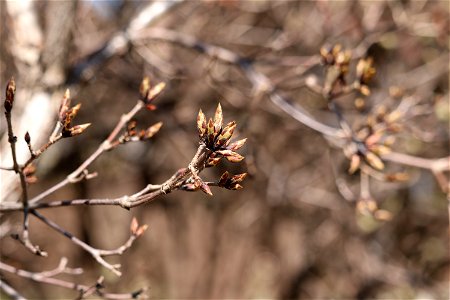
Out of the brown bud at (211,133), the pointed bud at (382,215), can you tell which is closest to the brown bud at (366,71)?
the pointed bud at (382,215)

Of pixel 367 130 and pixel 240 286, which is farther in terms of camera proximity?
pixel 240 286

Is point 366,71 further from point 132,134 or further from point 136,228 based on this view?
point 136,228

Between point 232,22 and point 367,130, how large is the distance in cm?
521

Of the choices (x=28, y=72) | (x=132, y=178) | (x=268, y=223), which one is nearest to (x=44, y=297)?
(x=132, y=178)

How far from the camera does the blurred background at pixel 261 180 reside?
5520 millimetres

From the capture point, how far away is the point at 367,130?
8.66 feet

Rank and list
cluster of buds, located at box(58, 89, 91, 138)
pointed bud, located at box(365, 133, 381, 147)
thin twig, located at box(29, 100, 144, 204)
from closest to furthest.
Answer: cluster of buds, located at box(58, 89, 91, 138), thin twig, located at box(29, 100, 144, 204), pointed bud, located at box(365, 133, 381, 147)

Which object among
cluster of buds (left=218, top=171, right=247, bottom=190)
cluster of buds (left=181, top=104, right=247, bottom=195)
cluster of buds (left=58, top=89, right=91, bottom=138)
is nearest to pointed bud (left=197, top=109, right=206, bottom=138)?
A: cluster of buds (left=181, top=104, right=247, bottom=195)

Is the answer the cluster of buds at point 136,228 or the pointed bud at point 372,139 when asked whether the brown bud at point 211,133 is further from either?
the pointed bud at point 372,139

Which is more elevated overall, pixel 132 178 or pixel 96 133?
pixel 96 133

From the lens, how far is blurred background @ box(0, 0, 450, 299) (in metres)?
5.52

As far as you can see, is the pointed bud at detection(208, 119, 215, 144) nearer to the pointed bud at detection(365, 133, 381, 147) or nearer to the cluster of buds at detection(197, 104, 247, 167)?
the cluster of buds at detection(197, 104, 247, 167)

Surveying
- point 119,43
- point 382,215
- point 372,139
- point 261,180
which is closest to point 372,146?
point 372,139

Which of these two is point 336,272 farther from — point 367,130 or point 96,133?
point 367,130
